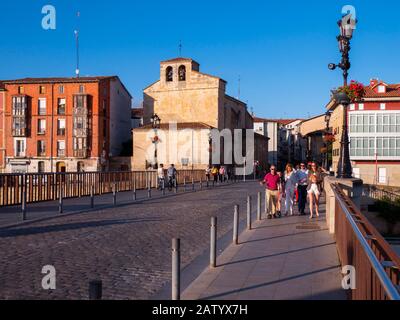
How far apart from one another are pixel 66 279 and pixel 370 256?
4.72 metres

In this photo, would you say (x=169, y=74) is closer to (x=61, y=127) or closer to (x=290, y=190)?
(x=61, y=127)

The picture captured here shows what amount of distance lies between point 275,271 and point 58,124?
190 ft

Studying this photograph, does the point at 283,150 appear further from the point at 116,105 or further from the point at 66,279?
the point at 66,279

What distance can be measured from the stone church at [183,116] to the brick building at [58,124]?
15.9ft

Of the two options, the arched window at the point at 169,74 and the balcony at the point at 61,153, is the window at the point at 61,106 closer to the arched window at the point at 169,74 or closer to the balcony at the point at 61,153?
the balcony at the point at 61,153

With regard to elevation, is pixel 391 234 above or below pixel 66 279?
below

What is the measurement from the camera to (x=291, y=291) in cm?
636

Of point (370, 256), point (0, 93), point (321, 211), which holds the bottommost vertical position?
point (321, 211)

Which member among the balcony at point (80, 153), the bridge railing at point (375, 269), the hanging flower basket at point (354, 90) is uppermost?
the hanging flower basket at point (354, 90)

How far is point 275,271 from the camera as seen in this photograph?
7621 millimetres

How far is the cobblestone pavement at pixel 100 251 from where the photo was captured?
21.7 feet

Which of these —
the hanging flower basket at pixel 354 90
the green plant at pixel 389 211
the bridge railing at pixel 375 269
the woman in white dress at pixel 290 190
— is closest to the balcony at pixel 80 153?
the green plant at pixel 389 211
